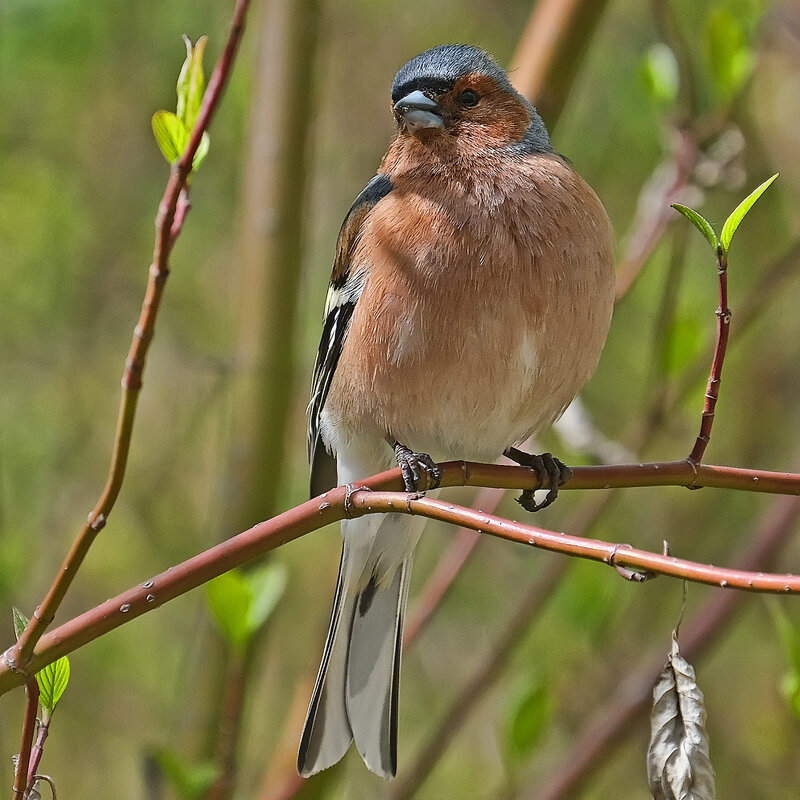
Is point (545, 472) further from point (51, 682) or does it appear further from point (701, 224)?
point (51, 682)

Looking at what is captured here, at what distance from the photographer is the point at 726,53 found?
11.4 feet

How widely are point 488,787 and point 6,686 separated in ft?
12.7

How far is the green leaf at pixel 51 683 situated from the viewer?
80.6 inches

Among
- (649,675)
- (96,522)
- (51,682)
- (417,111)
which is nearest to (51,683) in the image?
(51,682)

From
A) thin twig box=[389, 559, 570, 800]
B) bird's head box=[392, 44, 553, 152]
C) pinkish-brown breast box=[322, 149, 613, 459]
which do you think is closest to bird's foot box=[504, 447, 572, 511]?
pinkish-brown breast box=[322, 149, 613, 459]

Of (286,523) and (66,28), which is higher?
(66,28)

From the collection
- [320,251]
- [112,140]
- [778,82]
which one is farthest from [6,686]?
[778,82]

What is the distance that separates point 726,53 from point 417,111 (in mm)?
1090

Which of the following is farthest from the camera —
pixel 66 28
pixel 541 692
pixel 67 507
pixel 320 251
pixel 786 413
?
pixel 320 251

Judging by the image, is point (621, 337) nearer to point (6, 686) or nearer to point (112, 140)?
point (112, 140)

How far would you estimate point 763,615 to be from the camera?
5.42m

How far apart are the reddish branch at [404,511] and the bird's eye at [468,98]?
4.79ft

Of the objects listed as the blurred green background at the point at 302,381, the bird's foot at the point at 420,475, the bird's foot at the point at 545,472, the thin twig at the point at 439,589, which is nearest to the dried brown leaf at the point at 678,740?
the bird's foot at the point at 545,472

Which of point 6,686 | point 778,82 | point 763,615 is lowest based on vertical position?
point 6,686
